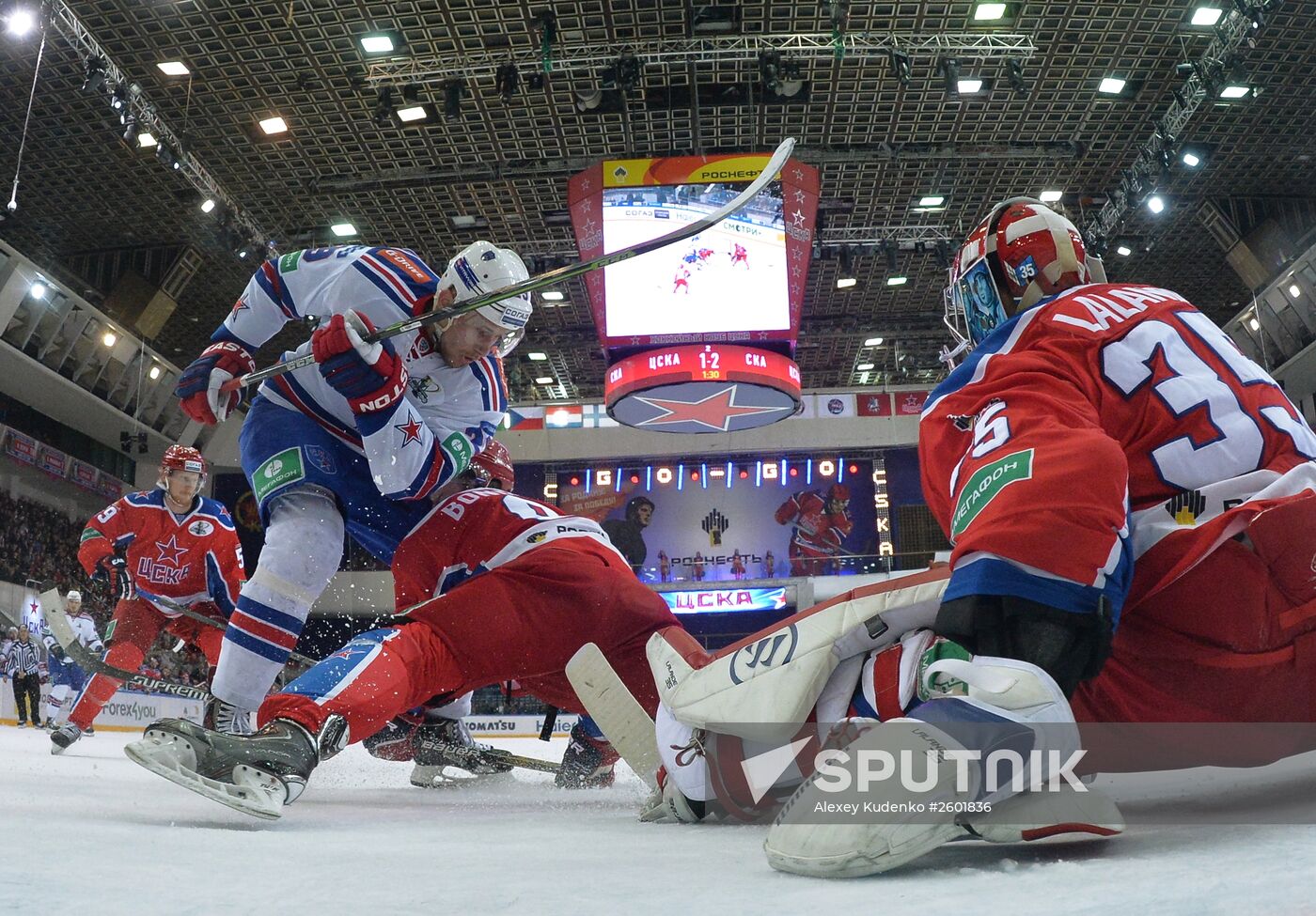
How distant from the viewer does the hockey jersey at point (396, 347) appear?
7.55 feet

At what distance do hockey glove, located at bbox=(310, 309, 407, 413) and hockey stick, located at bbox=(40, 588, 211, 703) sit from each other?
2.09 metres

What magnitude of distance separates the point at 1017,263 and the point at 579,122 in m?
8.42

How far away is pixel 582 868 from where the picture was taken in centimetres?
93

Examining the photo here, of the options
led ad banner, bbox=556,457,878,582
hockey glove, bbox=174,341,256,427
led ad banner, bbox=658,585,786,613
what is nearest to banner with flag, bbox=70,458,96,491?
led ad banner, bbox=556,457,878,582

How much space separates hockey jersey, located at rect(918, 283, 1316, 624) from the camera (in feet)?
3.02

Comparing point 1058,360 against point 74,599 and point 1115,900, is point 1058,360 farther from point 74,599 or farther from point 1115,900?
point 74,599

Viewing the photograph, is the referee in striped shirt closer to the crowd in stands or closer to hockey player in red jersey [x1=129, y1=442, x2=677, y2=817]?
the crowd in stands

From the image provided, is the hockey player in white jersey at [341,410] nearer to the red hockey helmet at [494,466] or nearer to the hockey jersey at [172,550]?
the red hockey helmet at [494,466]

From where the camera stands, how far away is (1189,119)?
9.26 metres

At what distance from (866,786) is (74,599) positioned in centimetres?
870

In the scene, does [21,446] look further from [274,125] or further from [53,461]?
[274,125]

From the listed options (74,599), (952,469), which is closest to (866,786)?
(952,469)

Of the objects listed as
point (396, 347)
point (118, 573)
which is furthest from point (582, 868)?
point (118, 573)

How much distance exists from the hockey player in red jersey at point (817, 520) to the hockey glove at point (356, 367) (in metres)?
15.6
